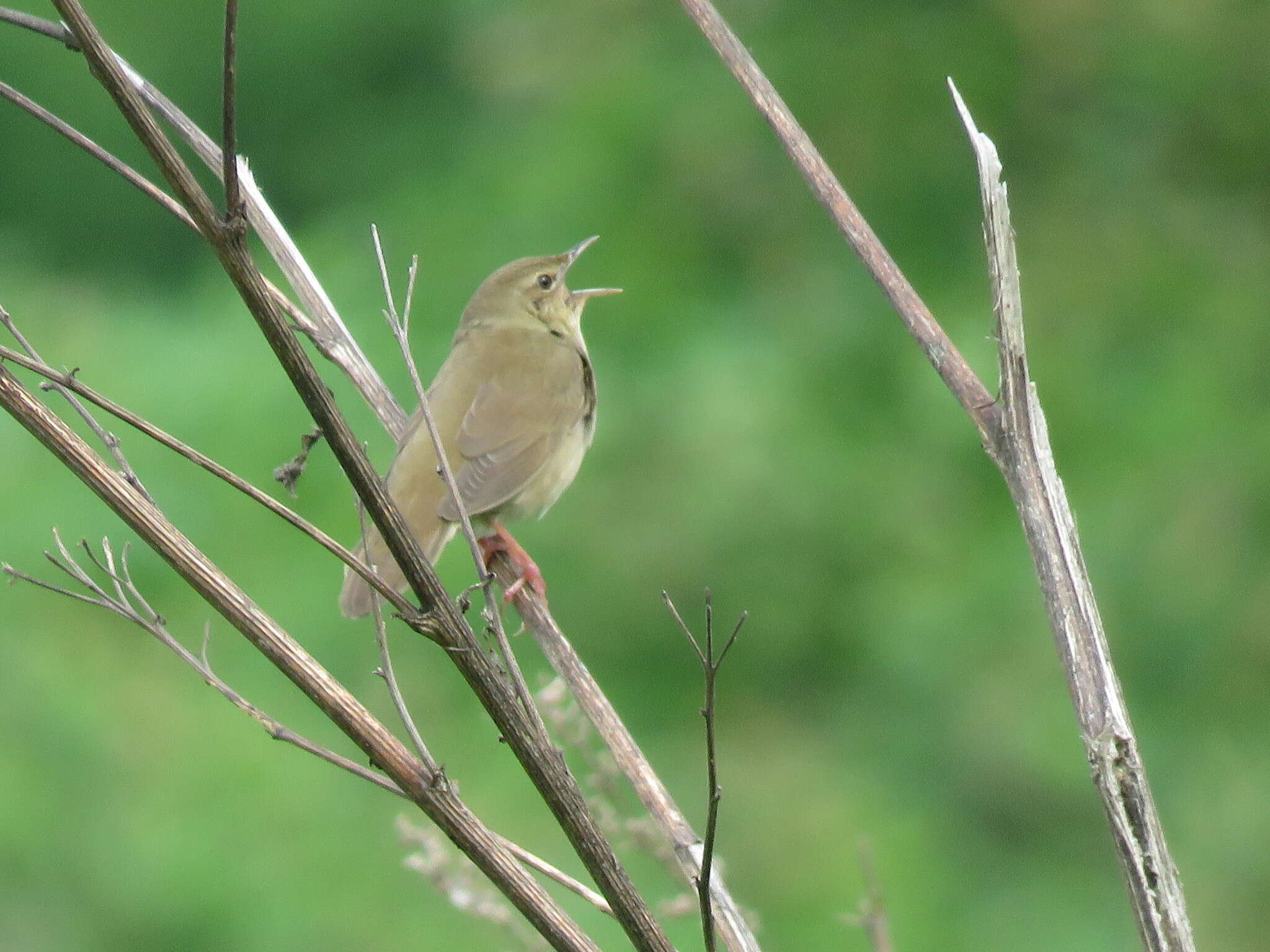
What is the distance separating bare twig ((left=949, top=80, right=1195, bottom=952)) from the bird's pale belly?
2.51 meters

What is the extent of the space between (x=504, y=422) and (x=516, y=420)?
0.04 meters

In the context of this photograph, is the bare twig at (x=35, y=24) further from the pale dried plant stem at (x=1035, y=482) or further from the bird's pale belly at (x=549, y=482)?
the bird's pale belly at (x=549, y=482)

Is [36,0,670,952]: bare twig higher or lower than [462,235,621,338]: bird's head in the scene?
lower

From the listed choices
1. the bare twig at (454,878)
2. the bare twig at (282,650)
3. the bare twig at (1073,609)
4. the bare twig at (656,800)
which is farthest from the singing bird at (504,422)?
the bare twig at (282,650)

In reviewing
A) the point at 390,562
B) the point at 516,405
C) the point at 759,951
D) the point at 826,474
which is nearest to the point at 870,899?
the point at 759,951

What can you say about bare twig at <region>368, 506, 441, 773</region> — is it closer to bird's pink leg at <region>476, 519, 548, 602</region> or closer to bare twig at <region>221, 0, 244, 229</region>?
bare twig at <region>221, 0, 244, 229</region>

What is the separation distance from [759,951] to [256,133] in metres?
8.54

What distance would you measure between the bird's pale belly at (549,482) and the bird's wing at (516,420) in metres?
0.03

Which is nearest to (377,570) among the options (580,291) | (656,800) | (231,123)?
(580,291)

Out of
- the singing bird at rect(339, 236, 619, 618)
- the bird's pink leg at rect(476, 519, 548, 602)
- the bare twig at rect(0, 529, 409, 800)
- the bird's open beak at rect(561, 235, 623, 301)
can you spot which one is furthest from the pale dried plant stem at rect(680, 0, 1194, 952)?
the bird's open beak at rect(561, 235, 623, 301)

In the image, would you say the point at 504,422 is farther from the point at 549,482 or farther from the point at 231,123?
the point at 231,123

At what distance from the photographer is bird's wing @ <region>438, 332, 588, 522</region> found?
408 centimetres

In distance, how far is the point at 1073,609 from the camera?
→ 62.5 inches

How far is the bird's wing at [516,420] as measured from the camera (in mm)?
4082
